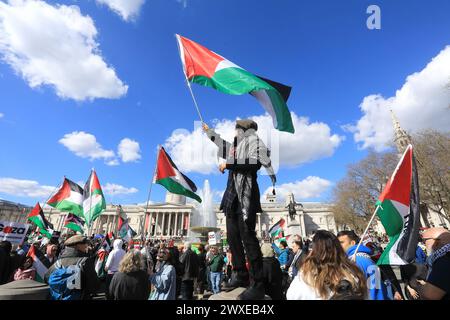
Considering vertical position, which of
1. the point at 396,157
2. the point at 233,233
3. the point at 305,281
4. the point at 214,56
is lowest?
the point at 305,281

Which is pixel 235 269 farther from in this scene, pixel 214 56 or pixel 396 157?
pixel 396 157

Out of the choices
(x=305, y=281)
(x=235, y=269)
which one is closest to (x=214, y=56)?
(x=235, y=269)

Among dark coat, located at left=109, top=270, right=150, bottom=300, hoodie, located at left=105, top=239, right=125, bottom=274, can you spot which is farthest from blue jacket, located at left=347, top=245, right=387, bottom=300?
hoodie, located at left=105, top=239, right=125, bottom=274

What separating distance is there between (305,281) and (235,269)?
125cm

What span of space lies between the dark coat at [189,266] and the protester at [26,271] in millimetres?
3774

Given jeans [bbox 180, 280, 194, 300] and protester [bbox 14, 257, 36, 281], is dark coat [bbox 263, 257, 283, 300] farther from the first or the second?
protester [bbox 14, 257, 36, 281]

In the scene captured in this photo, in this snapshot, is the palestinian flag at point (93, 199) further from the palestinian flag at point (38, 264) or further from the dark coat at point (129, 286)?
the dark coat at point (129, 286)

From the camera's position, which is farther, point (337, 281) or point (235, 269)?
point (235, 269)

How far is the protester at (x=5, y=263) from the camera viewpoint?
5344mm

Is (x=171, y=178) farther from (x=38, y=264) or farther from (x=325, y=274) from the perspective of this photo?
(x=325, y=274)

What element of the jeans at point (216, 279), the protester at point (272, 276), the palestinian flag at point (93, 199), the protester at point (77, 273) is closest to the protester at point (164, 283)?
the protester at point (77, 273)

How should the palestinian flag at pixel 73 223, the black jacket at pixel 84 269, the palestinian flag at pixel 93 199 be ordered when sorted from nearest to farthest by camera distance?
the black jacket at pixel 84 269 → the palestinian flag at pixel 93 199 → the palestinian flag at pixel 73 223

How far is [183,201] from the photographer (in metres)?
91.9
